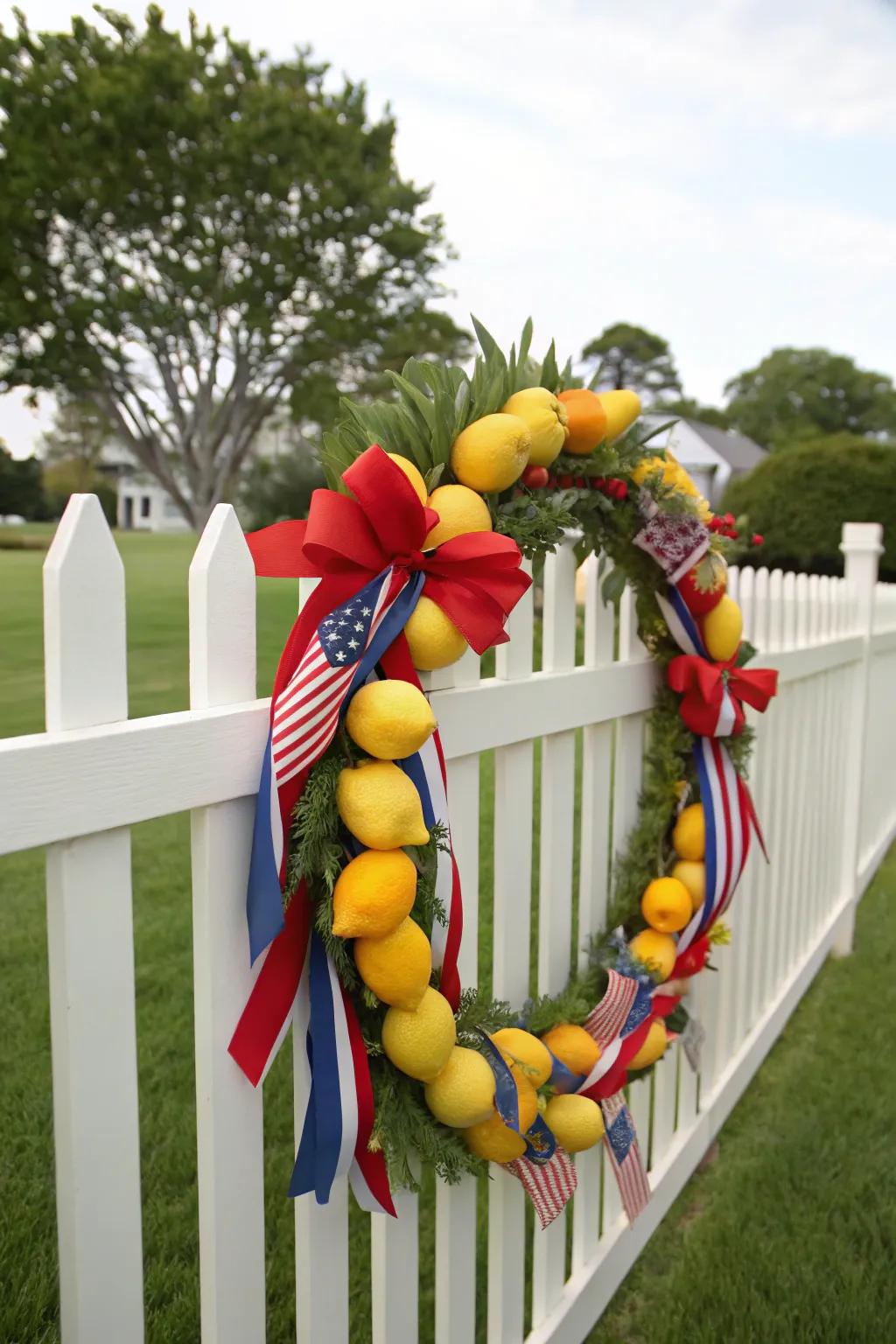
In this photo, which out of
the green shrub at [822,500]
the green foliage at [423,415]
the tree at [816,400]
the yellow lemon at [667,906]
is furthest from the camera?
the tree at [816,400]

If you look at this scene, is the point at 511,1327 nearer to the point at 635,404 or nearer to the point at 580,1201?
the point at 580,1201

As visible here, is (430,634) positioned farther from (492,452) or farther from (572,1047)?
(572,1047)

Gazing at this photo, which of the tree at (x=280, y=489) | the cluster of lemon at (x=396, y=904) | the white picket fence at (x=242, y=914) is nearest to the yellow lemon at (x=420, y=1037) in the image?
the cluster of lemon at (x=396, y=904)

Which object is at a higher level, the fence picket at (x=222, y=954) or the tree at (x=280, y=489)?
the tree at (x=280, y=489)

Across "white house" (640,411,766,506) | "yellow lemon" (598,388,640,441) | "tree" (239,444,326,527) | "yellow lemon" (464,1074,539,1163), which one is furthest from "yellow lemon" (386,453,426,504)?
"white house" (640,411,766,506)

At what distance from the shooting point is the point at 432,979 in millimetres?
1281

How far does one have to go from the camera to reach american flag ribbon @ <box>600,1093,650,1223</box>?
1.74 m

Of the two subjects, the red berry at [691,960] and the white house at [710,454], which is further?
the white house at [710,454]

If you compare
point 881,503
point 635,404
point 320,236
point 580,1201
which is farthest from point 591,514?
point 320,236

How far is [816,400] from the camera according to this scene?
54.3m

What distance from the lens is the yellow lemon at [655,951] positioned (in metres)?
1.92

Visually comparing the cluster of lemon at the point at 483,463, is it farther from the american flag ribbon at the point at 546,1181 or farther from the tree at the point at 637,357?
the tree at the point at 637,357

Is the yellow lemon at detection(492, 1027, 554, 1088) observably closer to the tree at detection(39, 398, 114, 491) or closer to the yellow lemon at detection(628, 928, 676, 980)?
the yellow lemon at detection(628, 928, 676, 980)

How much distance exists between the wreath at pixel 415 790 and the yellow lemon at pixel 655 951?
5.2 inches
